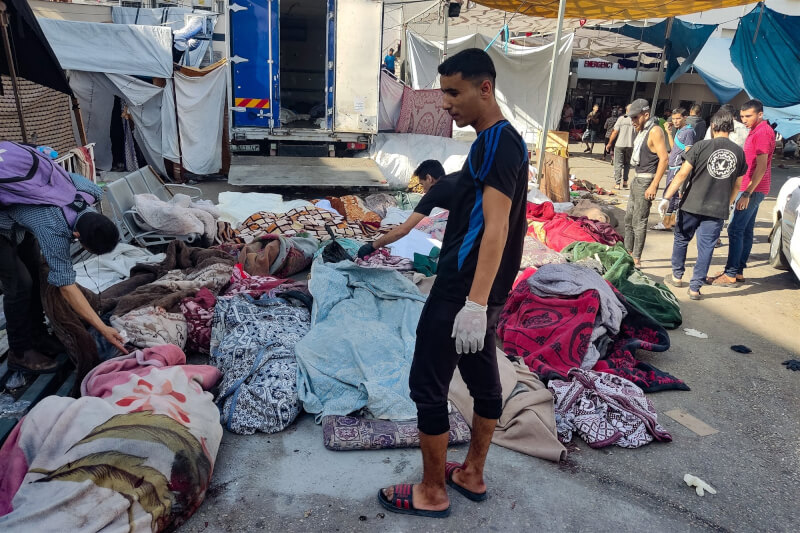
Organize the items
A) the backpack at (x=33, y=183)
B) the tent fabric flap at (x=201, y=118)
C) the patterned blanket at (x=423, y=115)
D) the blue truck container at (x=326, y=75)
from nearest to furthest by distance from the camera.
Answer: the backpack at (x=33, y=183) < the blue truck container at (x=326, y=75) < the tent fabric flap at (x=201, y=118) < the patterned blanket at (x=423, y=115)

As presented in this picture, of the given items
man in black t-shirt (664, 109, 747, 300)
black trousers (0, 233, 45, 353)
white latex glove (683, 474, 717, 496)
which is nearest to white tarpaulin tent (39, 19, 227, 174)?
black trousers (0, 233, 45, 353)

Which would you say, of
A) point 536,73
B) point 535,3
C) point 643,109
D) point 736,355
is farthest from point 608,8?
point 736,355

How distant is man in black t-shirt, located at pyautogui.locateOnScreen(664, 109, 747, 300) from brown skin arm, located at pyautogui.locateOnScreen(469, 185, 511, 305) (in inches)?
164

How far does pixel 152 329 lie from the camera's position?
145 inches

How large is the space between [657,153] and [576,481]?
180 inches

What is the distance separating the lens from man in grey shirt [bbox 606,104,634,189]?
1048 cm

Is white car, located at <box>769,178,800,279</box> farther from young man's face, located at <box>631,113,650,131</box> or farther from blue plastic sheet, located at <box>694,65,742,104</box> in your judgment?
blue plastic sheet, located at <box>694,65,742,104</box>

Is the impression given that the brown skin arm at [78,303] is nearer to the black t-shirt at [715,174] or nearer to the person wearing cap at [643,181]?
the black t-shirt at [715,174]

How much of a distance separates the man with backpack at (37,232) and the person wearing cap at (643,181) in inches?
213

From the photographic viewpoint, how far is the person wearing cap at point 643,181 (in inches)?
243

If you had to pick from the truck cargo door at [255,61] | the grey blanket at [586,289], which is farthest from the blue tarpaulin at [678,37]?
the grey blanket at [586,289]

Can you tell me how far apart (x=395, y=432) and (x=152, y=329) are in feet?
5.90

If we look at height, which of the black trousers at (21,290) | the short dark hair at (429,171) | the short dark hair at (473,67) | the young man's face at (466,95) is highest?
the short dark hair at (473,67)

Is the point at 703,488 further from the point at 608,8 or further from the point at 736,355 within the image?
the point at 608,8
